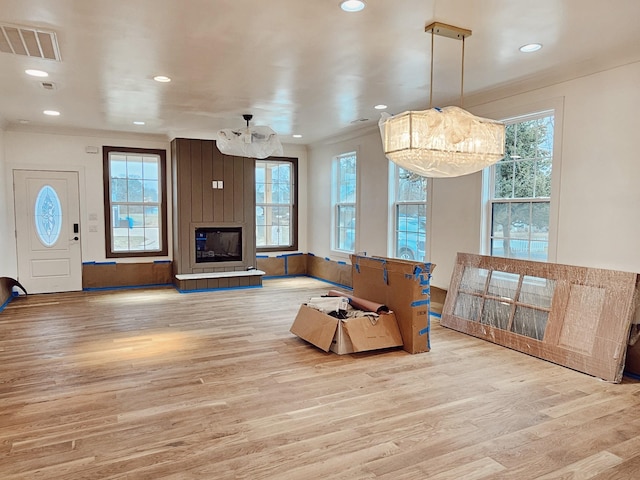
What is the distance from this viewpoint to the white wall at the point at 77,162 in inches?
260

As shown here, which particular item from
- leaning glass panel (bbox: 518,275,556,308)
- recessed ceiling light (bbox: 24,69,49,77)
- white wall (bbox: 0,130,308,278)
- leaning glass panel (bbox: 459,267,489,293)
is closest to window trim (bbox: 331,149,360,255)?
leaning glass panel (bbox: 459,267,489,293)

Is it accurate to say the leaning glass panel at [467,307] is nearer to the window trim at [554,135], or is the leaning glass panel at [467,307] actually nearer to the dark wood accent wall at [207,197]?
the window trim at [554,135]

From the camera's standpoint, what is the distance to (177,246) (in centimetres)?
731

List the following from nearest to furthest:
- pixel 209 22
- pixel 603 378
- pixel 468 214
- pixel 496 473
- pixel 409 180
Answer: pixel 496 473, pixel 209 22, pixel 603 378, pixel 468 214, pixel 409 180

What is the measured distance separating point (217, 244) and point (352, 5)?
5466 mm

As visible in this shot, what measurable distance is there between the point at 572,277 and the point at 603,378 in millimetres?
868

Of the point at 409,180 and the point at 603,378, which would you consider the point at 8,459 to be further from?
the point at 409,180

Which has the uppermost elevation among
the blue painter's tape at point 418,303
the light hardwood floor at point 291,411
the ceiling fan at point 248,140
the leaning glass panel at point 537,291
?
the ceiling fan at point 248,140

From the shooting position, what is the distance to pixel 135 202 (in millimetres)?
7492

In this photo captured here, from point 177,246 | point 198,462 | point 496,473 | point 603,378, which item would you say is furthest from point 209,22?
point 177,246

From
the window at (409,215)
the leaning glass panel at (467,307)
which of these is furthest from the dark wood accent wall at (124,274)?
the leaning glass panel at (467,307)

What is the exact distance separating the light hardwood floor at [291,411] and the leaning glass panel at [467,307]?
0.85ft

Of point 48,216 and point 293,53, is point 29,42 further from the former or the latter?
point 48,216

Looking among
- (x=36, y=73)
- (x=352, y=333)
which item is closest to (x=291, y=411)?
(x=352, y=333)
